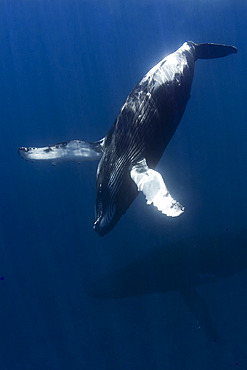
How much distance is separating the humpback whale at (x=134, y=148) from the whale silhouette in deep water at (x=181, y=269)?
7.12 m

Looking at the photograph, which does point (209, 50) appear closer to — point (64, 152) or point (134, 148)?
point (134, 148)

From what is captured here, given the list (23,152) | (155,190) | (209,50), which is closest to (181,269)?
(209,50)

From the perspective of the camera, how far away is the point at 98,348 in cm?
1152

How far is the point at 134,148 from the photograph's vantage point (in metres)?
5.30

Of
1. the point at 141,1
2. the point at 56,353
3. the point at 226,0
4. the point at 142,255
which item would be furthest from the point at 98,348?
the point at 226,0

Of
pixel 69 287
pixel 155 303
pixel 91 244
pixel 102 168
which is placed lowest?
pixel 155 303

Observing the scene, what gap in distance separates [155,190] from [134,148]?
1046mm

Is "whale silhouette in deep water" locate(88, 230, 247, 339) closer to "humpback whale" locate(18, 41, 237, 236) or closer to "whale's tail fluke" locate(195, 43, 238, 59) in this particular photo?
"whale's tail fluke" locate(195, 43, 238, 59)

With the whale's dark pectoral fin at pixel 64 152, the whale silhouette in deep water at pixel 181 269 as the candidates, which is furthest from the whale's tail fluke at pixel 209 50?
the whale silhouette in deep water at pixel 181 269

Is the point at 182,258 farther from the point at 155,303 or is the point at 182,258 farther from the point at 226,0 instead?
the point at 226,0

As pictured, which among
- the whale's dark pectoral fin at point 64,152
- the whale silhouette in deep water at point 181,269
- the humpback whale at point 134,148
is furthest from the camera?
the whale silhouette in deep water at point 181,269

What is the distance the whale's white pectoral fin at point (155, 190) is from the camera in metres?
4.28

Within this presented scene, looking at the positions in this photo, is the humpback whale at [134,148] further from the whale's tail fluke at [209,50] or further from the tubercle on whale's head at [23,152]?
the whale's tail fluke at [209,50]

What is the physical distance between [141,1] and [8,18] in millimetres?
9082
